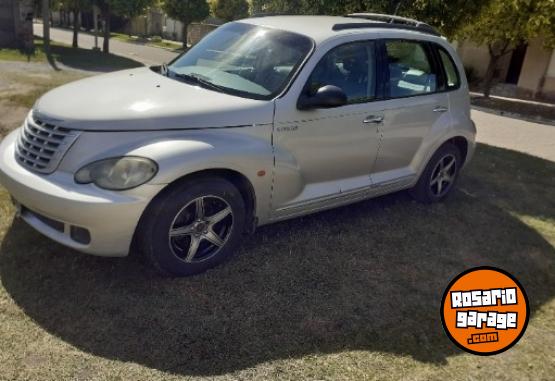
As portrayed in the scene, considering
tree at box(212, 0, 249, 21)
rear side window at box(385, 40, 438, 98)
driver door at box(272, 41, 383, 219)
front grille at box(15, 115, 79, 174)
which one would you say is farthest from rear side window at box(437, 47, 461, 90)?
tree at box(212, 0, 249, 21)

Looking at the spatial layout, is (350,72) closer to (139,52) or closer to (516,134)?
(516,134)

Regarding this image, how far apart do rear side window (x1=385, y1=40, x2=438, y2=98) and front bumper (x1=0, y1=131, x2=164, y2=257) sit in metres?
2.58

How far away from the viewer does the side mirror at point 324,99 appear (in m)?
3.66

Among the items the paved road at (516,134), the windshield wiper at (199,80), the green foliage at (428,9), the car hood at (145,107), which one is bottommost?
the paved road at (516,134)

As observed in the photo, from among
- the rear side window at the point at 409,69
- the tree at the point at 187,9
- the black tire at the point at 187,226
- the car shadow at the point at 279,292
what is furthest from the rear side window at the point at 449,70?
the tree at the point at 187,9

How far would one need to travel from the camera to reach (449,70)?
17.1 ft

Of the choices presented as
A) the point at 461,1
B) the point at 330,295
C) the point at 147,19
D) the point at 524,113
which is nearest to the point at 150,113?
the point at 330,295

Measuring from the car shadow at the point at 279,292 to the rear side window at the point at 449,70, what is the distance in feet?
5.16

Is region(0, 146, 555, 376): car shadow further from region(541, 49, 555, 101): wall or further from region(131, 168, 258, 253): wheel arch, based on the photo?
region(541, 49, 555, 101): wall

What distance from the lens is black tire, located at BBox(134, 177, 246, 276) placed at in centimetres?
321

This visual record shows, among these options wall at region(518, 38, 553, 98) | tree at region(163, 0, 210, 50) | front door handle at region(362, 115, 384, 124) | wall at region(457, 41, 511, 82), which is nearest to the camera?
front door handle at region(362, 115, 384, 124)

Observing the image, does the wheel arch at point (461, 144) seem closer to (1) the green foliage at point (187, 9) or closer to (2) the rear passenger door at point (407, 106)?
(2) the rear passenger door at point (407, 106)

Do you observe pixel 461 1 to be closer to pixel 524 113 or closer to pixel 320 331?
pixel 320 331

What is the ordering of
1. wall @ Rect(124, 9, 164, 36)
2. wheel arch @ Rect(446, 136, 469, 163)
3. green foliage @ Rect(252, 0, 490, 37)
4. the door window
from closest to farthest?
the door window
wheel arch @ Rect(446, 136, 469, 163)
green foliage @ Rect(252, 0, 490, 37)
wall @ Rect(124, 9, 164, 36)
